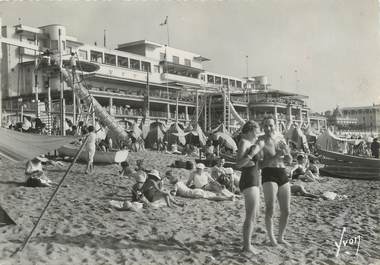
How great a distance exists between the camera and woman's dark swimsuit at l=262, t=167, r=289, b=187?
4.99m

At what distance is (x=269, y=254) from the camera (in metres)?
4.93

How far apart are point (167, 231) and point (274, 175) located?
1894 millimetres

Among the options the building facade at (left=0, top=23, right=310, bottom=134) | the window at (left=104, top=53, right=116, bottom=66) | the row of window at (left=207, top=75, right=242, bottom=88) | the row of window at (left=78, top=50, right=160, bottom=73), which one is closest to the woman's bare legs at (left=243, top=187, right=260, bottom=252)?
the building facade at (left=0, top=23, right=310, bottom=134)

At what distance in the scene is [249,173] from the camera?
475 centimetres

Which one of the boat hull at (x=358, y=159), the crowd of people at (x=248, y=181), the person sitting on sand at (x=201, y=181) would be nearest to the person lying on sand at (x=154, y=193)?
the crowd of people at (x=248, y=181)

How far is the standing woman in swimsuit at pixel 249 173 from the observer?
184 inches

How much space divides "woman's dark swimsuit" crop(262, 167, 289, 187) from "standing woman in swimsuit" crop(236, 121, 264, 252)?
0.22 meters

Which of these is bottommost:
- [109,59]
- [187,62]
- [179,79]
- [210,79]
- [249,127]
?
[249,127]

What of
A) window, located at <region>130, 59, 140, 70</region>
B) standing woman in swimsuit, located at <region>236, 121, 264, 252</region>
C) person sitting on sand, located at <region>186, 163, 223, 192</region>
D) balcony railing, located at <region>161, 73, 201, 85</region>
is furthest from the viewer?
balcony railing, located at <region>161, 73, 201, 85</region>

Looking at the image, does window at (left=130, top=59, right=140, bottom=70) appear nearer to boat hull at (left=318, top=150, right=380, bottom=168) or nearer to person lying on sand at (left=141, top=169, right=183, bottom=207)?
boat hull at (left=318, top=150, right=380, bottom=168)

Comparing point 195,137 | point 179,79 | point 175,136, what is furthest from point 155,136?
point 179,79

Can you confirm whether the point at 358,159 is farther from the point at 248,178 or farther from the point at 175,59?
the point at 175,59

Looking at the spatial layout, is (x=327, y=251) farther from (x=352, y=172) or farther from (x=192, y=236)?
(x=352, y=172)

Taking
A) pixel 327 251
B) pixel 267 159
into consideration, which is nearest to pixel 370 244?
pixel 327 251
